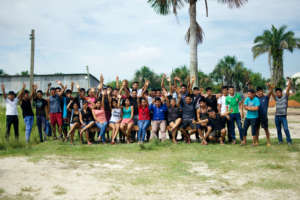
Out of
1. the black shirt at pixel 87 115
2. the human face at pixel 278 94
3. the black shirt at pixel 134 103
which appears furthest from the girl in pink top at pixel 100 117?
the human face at pixel 278 94

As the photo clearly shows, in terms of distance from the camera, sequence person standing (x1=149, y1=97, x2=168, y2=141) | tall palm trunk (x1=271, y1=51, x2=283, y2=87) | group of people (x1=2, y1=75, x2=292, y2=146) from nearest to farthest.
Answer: group of people (x1=2, y1=75, x2=292, y2=146)
person standing (x1=149, y1=97, x2=168, y2=141)
tall palm trunk (x1=271, y1=51, x2=283, y2=87)

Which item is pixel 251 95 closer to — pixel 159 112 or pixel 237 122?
pixel 237 122

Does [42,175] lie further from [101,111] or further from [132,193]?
[101,111]

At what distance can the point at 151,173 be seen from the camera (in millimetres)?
4820

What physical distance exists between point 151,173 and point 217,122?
406 centimetres

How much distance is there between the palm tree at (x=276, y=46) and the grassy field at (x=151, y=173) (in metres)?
Result: 26.6

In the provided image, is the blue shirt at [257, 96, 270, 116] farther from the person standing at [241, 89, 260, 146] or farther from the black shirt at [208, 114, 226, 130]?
the black shirt at [208, 114, 226, 130]

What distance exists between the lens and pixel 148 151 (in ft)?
23.0

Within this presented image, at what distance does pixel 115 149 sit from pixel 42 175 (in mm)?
2928

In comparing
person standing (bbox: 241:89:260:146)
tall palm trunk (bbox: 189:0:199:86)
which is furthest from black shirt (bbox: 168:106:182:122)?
tall palm trunk (bbox: 189:0:199:86)

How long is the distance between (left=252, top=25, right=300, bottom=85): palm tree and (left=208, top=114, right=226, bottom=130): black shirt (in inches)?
1011

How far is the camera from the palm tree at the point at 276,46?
30.7m

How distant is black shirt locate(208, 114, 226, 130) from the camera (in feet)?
26.9

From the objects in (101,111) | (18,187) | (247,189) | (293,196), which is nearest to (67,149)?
(101,111)
